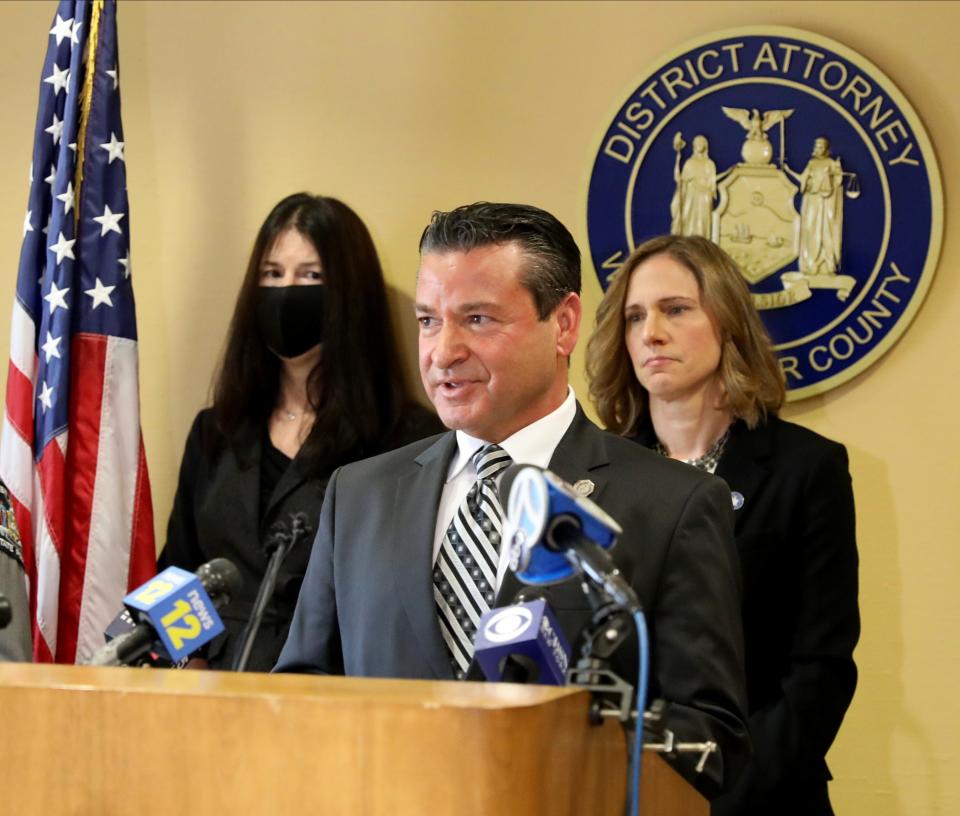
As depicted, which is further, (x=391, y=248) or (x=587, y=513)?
(x=391, y=248)

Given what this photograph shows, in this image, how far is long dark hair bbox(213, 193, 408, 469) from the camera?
3.71 meters

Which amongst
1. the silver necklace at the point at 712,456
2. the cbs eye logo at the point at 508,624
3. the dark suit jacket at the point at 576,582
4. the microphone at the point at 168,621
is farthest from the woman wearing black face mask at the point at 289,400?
the cbs eye logo at the point at 508,624

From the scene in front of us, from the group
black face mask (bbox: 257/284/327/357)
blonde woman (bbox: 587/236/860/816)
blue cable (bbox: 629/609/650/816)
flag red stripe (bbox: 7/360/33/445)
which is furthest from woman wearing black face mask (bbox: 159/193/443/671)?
blue cable (bbox: 629/609/650/816)

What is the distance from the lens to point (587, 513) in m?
1.49

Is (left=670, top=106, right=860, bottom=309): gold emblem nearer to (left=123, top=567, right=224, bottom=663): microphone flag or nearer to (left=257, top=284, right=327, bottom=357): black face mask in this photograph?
(left=257, top=284, right=327, bottom=357): black face mask

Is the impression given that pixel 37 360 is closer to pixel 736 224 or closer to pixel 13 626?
pixel 13 626

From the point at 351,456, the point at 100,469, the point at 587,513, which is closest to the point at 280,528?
the point at 351,456

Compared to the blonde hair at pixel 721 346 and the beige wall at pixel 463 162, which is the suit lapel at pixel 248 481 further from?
the blonde hair at pixel 721 346

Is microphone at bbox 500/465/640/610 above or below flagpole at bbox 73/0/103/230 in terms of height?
below

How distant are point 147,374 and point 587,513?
9.80ft

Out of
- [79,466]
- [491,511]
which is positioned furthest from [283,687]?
[79,466]

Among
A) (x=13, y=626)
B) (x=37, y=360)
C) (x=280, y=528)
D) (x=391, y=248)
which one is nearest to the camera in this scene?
(x=13, y=626)

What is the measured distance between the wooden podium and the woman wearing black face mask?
205 cm

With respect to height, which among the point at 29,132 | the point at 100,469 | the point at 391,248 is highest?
the point at 29,132
